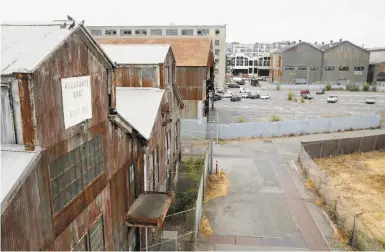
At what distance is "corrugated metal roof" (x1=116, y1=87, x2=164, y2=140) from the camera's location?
14.2 m

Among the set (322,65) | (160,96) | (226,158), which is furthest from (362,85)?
(160,96)

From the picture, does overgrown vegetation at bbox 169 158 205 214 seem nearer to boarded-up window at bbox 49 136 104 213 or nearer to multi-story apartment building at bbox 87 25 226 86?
boarded-up window at bbox 49 136 104 213

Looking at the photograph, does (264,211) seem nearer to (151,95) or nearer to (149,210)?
(149,210)

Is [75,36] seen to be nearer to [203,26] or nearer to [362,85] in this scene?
[203,26]

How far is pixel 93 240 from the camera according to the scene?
31.1 ft

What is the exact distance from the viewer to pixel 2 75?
20.2 feet

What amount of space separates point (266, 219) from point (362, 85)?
70.9m

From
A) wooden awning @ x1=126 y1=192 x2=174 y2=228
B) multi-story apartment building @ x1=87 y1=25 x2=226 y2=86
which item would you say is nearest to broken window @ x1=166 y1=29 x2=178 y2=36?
multi-story apartment building @ x1=87 y1=25 x2=226 y2=86

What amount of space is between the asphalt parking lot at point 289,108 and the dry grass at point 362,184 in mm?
14675

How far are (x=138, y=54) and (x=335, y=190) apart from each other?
50.5 ft

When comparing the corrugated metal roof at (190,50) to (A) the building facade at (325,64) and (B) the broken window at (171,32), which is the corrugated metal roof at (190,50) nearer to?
(B) the broken window at (171,32)

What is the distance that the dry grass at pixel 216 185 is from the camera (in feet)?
68.1

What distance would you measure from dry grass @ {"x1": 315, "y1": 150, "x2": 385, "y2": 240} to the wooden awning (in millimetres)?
10817

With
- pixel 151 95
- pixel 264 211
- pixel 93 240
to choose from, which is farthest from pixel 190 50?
pixel 93 240
